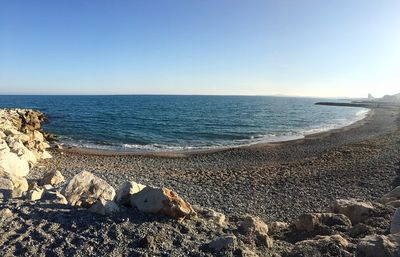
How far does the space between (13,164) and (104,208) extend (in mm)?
10758

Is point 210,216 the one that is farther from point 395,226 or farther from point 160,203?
point 395,226

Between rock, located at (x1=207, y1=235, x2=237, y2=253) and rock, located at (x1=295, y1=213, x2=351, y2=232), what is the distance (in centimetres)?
320

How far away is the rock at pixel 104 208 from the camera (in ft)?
27.1

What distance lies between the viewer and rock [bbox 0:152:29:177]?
50.5ft

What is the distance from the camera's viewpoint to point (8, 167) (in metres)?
15.7

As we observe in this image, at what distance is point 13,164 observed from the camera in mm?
16297

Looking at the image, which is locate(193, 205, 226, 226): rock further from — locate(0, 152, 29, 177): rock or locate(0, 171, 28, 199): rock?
locate(0, 152, 29, 177): rock

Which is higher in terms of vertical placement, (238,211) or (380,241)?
(380,241)

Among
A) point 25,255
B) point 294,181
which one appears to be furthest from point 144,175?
point 25,255

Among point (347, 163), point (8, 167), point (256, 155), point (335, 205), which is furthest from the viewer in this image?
point (256, 155)

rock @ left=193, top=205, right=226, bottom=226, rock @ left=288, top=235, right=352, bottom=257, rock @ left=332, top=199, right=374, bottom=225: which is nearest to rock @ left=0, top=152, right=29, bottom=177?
rock @ left=193, top=205, right=226, bottom=226

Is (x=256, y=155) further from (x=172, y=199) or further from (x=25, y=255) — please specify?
(x=25, y=255)

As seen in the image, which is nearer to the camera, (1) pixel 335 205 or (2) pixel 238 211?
(1) pixel 335 205

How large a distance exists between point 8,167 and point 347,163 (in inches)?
815
